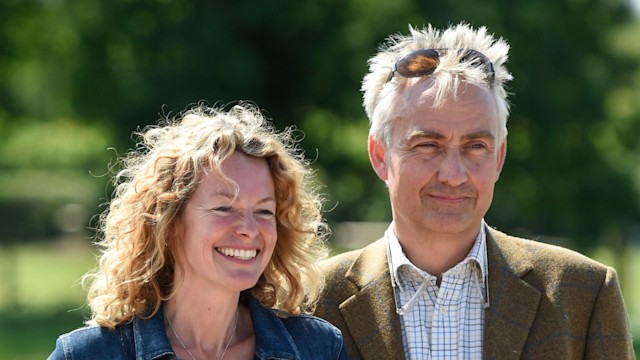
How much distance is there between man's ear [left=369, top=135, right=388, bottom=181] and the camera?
411 cm

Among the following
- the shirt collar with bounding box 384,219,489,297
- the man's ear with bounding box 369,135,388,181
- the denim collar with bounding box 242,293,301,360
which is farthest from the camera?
the man's ear with bounding box 369,135,388,181

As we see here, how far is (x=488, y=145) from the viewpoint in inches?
153

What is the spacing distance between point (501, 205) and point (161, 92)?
19.9 feet

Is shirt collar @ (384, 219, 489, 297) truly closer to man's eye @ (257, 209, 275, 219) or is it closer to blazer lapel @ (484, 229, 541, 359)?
blazer lapel @ (484, 229, 541, 359)

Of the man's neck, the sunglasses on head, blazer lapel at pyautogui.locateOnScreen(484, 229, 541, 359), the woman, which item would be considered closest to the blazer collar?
blazer lapel at pyautogui.locateOnScreen(484, 229, 541, 359)

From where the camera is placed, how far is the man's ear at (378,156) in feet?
13.5

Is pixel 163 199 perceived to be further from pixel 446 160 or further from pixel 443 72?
pixel 443 72

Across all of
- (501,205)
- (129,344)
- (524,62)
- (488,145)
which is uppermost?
(524,62)

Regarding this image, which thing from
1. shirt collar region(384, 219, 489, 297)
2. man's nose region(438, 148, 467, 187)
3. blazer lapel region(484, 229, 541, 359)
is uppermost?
man's nose region(438, 148, 467, 187)

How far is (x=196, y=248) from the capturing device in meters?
3.42

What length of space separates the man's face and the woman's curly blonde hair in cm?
42

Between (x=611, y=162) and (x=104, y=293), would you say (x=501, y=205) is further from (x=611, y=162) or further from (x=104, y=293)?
(x=104, y=293)

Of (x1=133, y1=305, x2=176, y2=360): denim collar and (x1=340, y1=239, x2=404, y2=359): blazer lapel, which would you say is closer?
(x1=133, y1=305, x2=176, y2=360): denim collar

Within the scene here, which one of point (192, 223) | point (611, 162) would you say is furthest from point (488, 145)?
point (611, 162)
